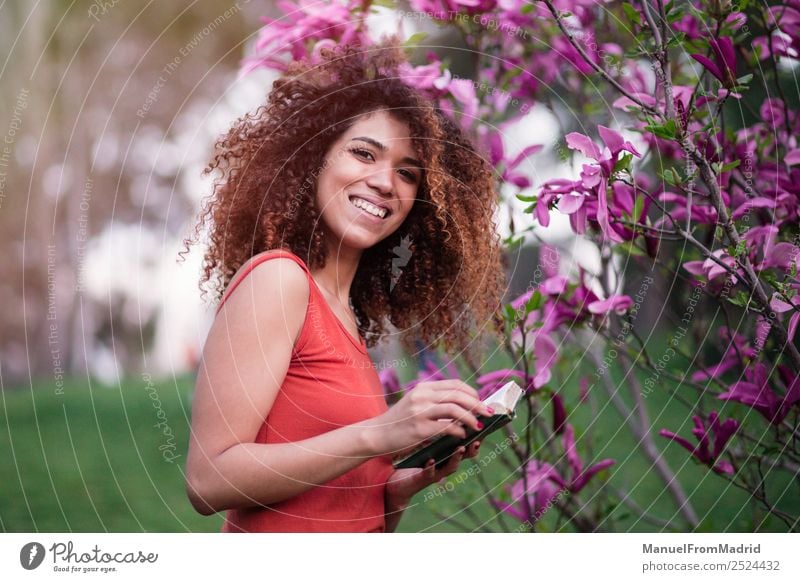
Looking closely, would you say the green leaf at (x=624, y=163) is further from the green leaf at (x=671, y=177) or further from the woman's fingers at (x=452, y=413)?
the woman's fingers at (x=452, y=413)

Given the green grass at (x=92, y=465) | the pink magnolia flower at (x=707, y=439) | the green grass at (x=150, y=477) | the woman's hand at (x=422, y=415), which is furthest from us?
the green grass at (x=92, y=465)

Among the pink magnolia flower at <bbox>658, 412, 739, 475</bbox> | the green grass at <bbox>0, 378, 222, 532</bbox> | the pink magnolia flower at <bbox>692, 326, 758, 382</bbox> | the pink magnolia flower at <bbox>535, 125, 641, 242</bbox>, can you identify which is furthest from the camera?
the green grass at <bbox>0, 378, 222, 532</bbox>

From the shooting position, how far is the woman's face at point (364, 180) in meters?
0.91

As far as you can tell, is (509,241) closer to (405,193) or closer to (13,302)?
(405,193)

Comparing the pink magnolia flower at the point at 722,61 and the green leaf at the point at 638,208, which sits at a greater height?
the pink magnolia flower at the point at 722,61

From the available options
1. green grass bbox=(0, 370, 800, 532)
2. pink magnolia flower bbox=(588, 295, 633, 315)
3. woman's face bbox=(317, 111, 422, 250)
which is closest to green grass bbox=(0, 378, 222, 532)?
green grass bbox=(0, 370, 800, 532)

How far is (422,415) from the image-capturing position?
753mm

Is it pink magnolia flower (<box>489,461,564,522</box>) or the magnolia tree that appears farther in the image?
pink magnolia flower (<box>489,461,564,522</box>)

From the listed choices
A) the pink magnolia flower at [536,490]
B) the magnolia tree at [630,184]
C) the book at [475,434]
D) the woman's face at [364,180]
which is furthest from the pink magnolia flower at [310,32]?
the pink magnolia flower at [536,490]

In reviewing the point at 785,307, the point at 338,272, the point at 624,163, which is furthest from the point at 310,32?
the point at 785,307

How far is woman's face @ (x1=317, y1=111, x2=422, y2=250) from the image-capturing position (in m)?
0.91

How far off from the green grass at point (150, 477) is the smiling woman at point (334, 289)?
0.32 metres

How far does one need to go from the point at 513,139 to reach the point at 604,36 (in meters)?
0.31

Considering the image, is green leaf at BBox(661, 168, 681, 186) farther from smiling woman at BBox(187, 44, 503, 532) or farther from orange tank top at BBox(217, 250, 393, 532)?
orange tank top at BBox(217, 250, 393, 532)
